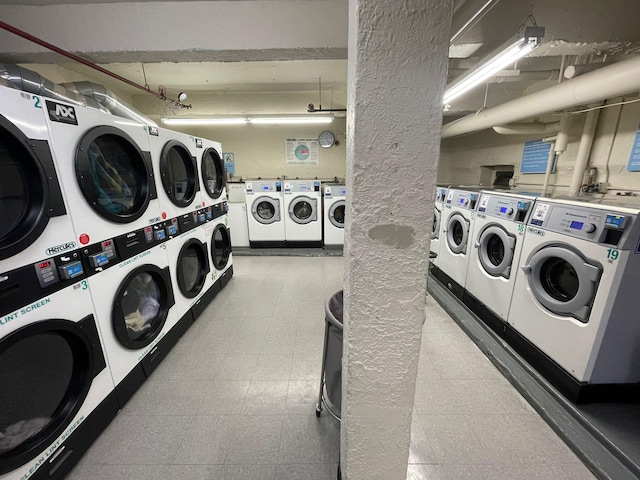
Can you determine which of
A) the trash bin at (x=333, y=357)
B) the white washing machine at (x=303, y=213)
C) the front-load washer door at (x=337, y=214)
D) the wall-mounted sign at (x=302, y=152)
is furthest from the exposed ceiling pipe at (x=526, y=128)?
the trash bin at (x=333, y=357)

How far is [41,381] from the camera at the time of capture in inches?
49.0

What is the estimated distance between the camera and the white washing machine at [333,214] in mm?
4469

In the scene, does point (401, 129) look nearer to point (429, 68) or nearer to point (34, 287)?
point (429, 68)

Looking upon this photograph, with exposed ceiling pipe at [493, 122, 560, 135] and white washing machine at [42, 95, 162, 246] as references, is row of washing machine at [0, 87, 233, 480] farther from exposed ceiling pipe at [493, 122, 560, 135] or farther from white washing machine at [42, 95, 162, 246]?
exposed ceiling pipe at [493, 122, 560, 135]

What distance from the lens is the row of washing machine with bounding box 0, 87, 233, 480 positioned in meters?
1.10

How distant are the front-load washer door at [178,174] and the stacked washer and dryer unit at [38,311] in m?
0.86

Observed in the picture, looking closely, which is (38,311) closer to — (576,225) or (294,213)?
(576,225)

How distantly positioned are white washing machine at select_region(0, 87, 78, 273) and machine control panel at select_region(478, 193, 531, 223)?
9.59 ft

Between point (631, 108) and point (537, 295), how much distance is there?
82.0 inches

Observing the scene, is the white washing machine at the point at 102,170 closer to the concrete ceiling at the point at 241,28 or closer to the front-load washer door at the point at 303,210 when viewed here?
the concrete ceiling at the point at 241,28

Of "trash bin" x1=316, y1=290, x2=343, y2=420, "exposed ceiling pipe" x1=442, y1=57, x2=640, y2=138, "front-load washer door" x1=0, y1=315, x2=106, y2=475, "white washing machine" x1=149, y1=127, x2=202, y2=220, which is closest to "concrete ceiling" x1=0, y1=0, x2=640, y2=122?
"exposed ceiling pipe" x1=442, y1=57, x2=640, y2=138

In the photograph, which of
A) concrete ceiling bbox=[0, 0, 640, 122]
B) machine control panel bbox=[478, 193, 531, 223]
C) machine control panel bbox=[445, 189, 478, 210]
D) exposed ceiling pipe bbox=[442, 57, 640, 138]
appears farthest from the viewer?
machine control panel bbox=[445, 189, 478, 210]

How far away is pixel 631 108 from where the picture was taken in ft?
7.70

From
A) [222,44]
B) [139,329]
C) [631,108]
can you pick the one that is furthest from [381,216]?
[631,108]
